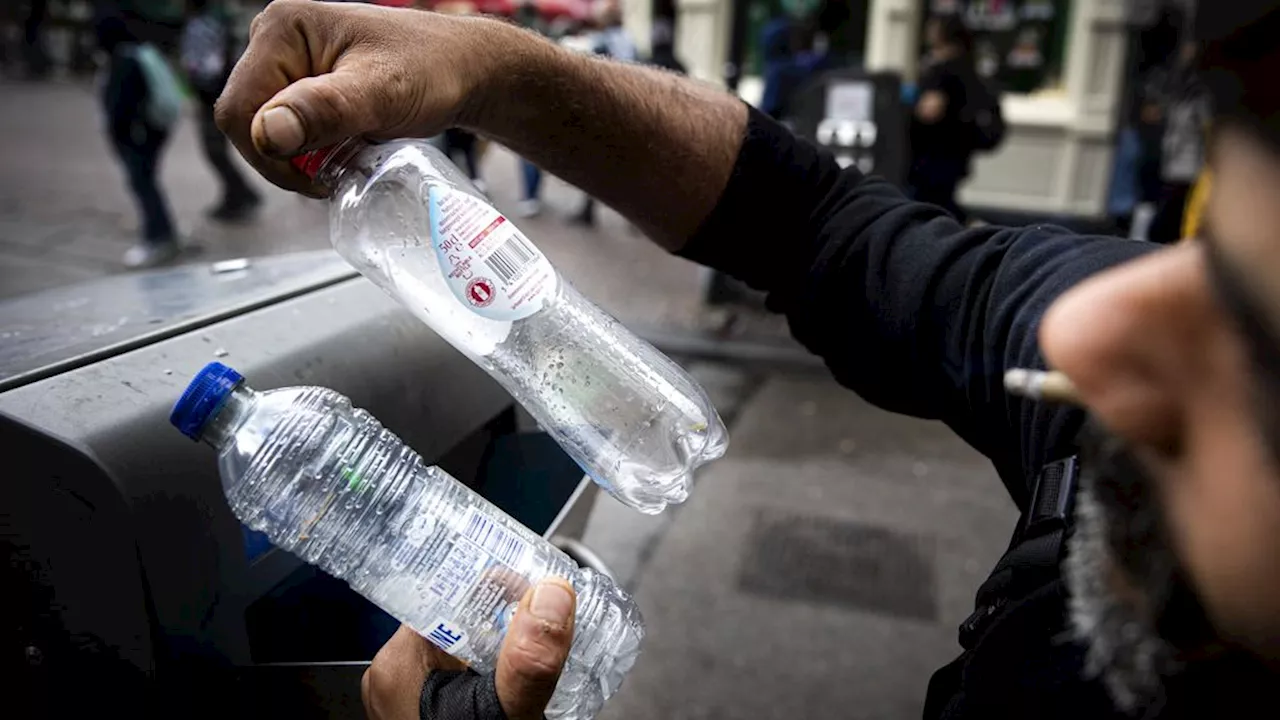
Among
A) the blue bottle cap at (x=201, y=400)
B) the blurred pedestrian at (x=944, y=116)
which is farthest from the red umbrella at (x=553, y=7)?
the blue bottle cap at (x=201, y=400)

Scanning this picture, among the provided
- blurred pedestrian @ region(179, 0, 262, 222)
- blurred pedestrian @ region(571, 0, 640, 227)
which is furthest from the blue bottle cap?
blurred pedestrian @ region(571, 0, 640, 227)

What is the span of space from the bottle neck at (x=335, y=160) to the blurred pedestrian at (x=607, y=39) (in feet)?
23.5

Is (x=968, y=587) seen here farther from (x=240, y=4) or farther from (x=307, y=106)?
(x=240, y=4)

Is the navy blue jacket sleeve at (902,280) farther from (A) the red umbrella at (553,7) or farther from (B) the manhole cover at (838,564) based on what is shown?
(A) the red umbrella at (553,7)

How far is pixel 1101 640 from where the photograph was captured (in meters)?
0.71

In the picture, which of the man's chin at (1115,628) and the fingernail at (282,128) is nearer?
the man's chin at (1115,628)

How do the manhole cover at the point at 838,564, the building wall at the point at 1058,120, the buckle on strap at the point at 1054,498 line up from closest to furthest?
the buckle on strap at the point at 1054,498, the manhole cover at the point at 838,564, the building wall at the point at 1058,120

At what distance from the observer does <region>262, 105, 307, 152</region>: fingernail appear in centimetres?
112

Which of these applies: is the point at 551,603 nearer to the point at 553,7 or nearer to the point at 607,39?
the point at 607,39

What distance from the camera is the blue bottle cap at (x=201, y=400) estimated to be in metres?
1.16

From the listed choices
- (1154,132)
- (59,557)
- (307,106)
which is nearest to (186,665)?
(59,557)

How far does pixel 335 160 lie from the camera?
1.31m

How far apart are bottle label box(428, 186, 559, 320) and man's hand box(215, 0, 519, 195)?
0.15 meters

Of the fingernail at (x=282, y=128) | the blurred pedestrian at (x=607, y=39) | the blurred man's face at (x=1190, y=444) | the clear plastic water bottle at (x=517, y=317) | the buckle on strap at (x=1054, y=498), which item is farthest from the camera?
the blurred pedestrian at (x=607, y=39)
